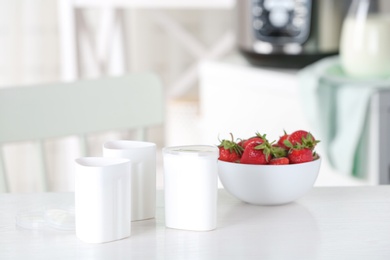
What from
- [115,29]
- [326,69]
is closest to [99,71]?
[115,29]

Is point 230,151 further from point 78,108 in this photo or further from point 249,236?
point 78,108

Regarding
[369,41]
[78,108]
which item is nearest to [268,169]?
[78,108]

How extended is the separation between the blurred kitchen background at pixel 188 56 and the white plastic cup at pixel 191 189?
957 mm

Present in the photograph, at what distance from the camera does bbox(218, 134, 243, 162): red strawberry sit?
1039 mm

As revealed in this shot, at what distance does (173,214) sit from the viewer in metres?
0.94

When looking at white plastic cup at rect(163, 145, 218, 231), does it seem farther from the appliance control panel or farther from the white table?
the appliance control panel

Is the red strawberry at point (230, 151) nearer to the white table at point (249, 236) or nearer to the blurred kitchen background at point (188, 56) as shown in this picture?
the white table at point (249, 236)

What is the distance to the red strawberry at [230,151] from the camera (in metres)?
1.04

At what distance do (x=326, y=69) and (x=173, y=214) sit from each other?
3.67 feet

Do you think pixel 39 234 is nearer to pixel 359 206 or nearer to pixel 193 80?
pixel 359 206

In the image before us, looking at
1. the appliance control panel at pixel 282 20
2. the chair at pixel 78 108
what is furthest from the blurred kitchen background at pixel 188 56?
the chair at pixel 78 108

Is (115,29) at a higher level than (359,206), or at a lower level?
higher

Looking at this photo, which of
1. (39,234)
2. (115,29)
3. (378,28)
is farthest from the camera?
(115,29)

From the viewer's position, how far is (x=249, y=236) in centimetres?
92
